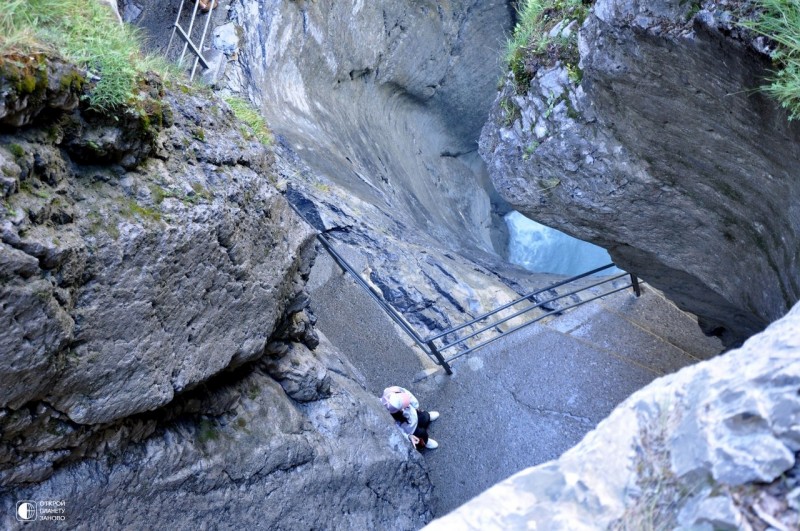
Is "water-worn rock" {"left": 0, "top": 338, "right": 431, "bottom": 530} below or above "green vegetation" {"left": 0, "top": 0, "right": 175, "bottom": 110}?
below

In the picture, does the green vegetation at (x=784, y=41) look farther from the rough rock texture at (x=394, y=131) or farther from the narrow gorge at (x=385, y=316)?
the rough rock texture at (x=394, y=131)

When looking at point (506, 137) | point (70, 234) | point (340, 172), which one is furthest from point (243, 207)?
point (340, 172)

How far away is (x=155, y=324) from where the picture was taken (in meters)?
3.14

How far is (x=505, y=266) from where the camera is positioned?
873 cm

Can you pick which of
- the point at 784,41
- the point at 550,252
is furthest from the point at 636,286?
the point at 550,252

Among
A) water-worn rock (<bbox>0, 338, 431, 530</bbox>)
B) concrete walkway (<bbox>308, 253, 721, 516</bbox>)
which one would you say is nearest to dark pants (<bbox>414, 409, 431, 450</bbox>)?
concrete walkway (<bbox>308, 253, 721, 516</bbox>)

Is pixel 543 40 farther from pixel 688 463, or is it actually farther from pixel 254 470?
pixel 254 470

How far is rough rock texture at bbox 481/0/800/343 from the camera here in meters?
2.98

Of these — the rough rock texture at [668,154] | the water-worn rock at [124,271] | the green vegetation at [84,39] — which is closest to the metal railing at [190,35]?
the water-worn rock at [124,271]

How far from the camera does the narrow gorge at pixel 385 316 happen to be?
1.75 metres

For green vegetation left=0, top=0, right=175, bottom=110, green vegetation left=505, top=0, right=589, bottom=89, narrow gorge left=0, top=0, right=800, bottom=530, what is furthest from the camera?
green vegetation left=505, top=0, right=589, bottom=89

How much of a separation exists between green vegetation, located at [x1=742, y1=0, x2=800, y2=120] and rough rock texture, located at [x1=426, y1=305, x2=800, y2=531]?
1.15 metres

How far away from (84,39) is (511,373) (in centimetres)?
465

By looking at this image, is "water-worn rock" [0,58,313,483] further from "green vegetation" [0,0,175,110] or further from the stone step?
the stone step
